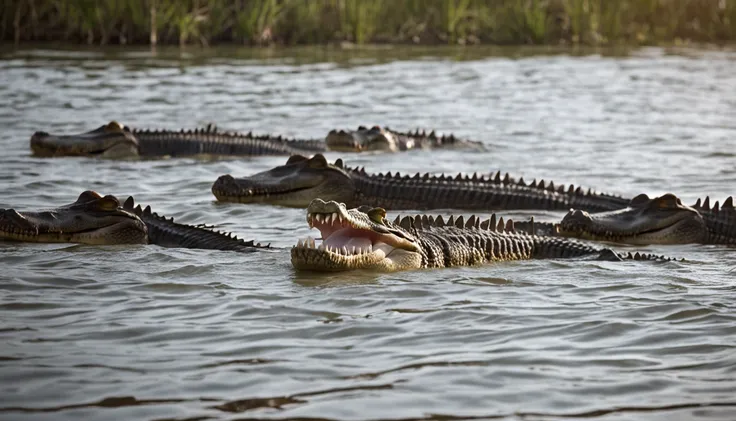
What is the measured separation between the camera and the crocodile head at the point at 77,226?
29.7ft

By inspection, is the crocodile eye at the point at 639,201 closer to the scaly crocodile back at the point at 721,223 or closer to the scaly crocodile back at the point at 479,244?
the scaly crocodile back at the point at 721,223

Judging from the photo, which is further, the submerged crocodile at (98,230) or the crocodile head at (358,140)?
the crocodile head at (358,140)

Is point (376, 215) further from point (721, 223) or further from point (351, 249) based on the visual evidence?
Result: point (721, 223)

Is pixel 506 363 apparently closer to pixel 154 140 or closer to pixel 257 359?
pixel 257 359

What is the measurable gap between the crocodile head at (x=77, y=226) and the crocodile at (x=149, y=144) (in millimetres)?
5961

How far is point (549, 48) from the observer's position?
33.8 meters

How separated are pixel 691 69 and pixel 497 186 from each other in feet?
56.3

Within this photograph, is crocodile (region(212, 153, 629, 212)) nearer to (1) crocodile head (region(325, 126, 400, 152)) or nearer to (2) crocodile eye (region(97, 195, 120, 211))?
(2) crocodile eye (region(97, 195, 120, 211))

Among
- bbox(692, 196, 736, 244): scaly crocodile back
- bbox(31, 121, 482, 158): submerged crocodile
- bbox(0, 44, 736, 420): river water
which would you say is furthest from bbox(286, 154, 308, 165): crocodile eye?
bbox(692, 196, 736, 244): scaly crocodile back

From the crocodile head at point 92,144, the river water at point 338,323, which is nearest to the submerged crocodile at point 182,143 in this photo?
the crocodile head at point 92,144

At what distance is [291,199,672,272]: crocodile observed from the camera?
25.6ft

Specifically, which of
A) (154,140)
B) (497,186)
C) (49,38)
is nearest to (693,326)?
(497,186)

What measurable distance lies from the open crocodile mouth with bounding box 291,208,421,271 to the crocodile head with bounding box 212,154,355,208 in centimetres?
408

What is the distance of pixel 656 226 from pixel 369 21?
22.4 metres
